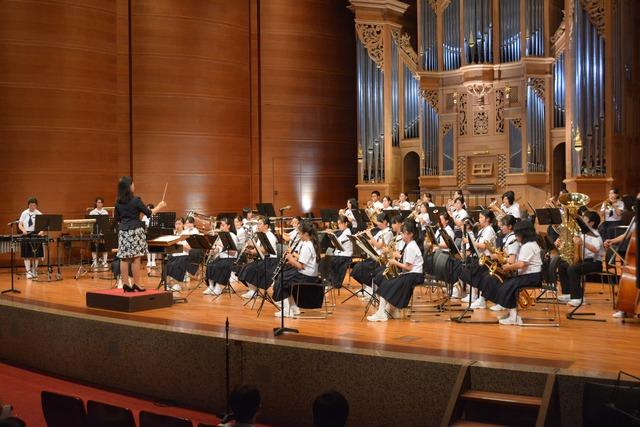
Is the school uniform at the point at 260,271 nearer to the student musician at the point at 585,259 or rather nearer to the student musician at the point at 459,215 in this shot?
the student musician at the point at 459,215

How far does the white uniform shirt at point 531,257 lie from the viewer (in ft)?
27.2

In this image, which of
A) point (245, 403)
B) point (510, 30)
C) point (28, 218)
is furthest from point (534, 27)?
point (245, 403)

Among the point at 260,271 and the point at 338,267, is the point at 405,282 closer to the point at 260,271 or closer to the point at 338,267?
the point at 338,267

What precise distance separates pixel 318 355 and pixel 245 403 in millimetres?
2120

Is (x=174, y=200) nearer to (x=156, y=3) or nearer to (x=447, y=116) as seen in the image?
(x=156, y=3)

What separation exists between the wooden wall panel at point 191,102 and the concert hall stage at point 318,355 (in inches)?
319

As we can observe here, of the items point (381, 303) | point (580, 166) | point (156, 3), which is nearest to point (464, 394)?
point (381, 303)

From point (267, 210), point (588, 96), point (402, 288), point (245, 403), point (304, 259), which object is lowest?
point (245, 403)

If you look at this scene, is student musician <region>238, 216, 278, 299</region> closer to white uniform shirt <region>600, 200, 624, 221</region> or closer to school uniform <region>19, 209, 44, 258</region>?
school uniform <region>19, 209, 44, 258</region>

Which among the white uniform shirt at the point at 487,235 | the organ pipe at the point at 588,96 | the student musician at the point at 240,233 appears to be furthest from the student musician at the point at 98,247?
the organ pipe at the point at 588,96

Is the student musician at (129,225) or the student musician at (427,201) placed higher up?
the student musician at (427,201)

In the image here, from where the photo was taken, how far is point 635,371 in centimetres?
601

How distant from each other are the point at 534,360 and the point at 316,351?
1818 millimetres

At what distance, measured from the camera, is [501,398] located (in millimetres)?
5523
